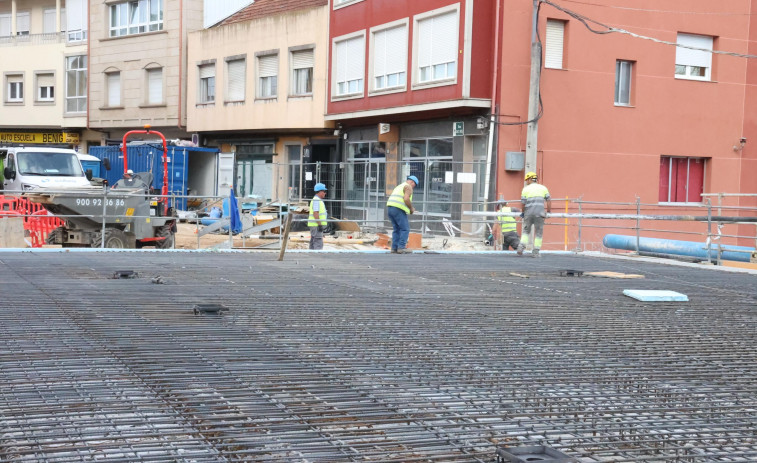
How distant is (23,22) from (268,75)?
15.5 m

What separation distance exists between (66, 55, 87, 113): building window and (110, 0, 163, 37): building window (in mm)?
2422

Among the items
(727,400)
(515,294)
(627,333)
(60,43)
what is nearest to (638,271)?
(515,294)

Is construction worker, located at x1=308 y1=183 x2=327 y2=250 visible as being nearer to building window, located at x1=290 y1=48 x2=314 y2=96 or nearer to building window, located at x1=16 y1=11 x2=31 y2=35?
building window, located at x1=290 y1=48 x2=314 y2=96

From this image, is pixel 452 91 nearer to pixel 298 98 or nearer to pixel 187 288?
pixel 298 98

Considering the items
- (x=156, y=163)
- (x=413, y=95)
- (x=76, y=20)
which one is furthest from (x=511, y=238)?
(x=76, y=20)

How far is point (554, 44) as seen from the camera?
23.2 m

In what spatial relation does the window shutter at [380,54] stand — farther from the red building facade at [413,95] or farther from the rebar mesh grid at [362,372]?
the rebar mesh grid at [362,372]

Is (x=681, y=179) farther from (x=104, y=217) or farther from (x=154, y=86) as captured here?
(x=154, y=86)

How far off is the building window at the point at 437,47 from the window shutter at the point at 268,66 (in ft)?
23.7

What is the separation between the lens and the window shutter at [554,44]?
23094mm

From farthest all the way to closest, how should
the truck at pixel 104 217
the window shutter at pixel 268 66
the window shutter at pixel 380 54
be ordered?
the window shutter at pixel 268 66
the window shutter at pixel 380 54
the truck at pixel 104 217

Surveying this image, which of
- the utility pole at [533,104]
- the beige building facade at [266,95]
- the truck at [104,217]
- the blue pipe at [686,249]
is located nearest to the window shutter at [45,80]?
the beige building facade at [266,95]

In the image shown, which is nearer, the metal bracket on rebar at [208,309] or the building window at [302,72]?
the metal bracket on rebar at [208,309]

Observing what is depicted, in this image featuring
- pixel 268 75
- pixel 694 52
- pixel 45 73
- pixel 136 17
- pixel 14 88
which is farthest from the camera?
pixel 14 88
